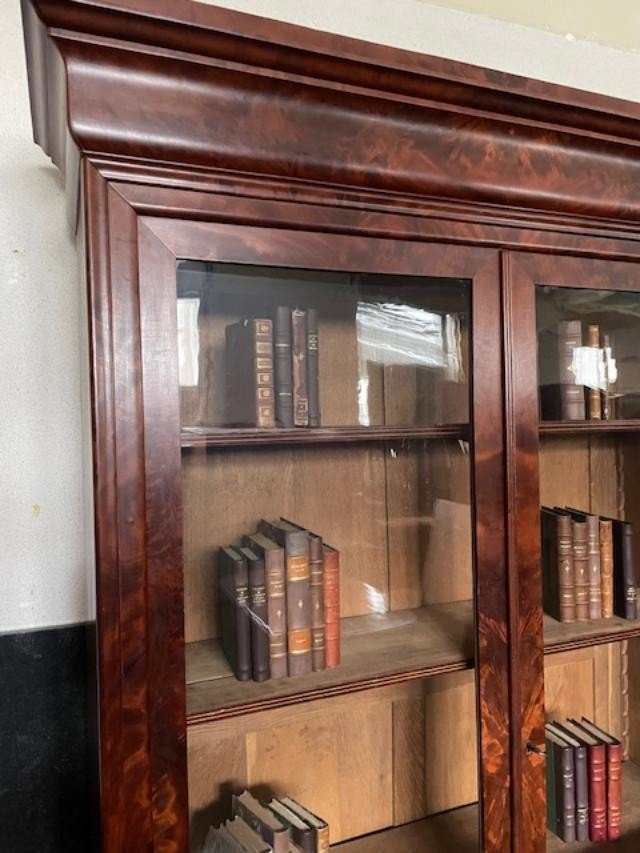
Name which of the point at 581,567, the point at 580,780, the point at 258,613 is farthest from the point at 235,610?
the point at 580,780

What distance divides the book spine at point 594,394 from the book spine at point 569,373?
0.9 inches

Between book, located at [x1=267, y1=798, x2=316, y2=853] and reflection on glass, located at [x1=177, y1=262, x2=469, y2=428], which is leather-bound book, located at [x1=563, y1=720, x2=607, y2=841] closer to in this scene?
book, located at [x1=267, y1=798, x2=316, y2=853]

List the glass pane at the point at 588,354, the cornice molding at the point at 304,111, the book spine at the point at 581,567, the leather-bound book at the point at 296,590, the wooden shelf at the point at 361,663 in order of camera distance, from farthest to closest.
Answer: the book spine at the point at 581,567 → the glass pane at the point at 588,354 → the leather-bound book at the point at 296,590 → the wooden shelf at the point at 361,663 → the cornice molding at the point at 304,111

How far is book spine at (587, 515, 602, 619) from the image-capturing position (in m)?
1.20

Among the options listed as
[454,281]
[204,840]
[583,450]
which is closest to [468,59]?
[454,281]

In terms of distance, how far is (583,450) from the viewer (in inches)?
46.8

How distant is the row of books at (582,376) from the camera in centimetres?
112

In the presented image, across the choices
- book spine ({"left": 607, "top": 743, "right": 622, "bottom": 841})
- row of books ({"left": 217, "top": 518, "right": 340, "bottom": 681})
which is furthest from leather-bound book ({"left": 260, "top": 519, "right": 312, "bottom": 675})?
book spine ({"left": 607, "top": 743, "right": 622, "bottom": 841})

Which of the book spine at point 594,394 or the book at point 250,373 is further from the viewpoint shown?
the book spine at point 594,394

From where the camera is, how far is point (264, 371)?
3.19ft

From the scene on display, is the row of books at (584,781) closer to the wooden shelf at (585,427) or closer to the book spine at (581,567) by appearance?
the book spine at (581,567)

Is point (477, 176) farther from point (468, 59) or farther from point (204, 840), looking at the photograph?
point (204, 840)

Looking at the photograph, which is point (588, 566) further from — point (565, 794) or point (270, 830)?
point (270, 830)

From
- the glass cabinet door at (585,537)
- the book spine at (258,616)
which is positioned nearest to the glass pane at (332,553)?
the book spine at (258,616)
